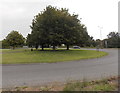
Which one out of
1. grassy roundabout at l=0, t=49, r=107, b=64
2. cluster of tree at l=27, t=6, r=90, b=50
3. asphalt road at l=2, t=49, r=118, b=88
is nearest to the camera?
asphalt road at l=2, t=49, r=118, b=88

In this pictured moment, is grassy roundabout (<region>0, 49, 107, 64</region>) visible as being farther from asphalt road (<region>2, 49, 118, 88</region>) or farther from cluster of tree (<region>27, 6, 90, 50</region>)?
asphalt road (<region>2, 49, 118, 88</region>)

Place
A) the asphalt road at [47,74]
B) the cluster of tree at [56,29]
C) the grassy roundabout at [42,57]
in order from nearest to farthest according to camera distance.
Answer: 1. the asphalt road at [47,74]
2. the grassy roundabout at [42,57]
3. the cluster of tree at [56,29]

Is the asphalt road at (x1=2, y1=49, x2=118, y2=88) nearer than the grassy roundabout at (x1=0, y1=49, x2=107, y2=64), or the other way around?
the asphalt road at (x1=2, y1=49, x2=118, y2=88)

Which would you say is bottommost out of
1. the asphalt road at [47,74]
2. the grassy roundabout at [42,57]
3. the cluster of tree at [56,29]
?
the asphalt road at [47,74]

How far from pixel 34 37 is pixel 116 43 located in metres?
39.1

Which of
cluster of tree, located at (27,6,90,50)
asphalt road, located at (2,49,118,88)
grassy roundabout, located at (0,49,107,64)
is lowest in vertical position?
asphalt road, located at (2,49,118,88)

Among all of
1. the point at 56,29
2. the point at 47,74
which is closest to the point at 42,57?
the point at 56,29

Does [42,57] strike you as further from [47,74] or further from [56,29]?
[47,74]

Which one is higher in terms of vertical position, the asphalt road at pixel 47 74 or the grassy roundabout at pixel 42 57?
the grassy roundabout at pixel 42 57

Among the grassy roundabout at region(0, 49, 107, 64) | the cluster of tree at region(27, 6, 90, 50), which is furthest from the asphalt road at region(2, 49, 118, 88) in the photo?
the cluster of tree at region(27, 6, 90, 50)

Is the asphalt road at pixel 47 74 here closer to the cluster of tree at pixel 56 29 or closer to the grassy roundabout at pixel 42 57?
the grassy roundabout at pixel 42 57

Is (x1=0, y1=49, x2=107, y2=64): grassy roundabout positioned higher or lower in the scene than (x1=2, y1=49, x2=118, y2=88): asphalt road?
higher

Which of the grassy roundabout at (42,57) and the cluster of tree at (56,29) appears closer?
the grassy roundabout at (42,57)

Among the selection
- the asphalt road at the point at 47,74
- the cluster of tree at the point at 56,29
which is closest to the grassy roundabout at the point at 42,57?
the cluster of tree at the point at 56,29
